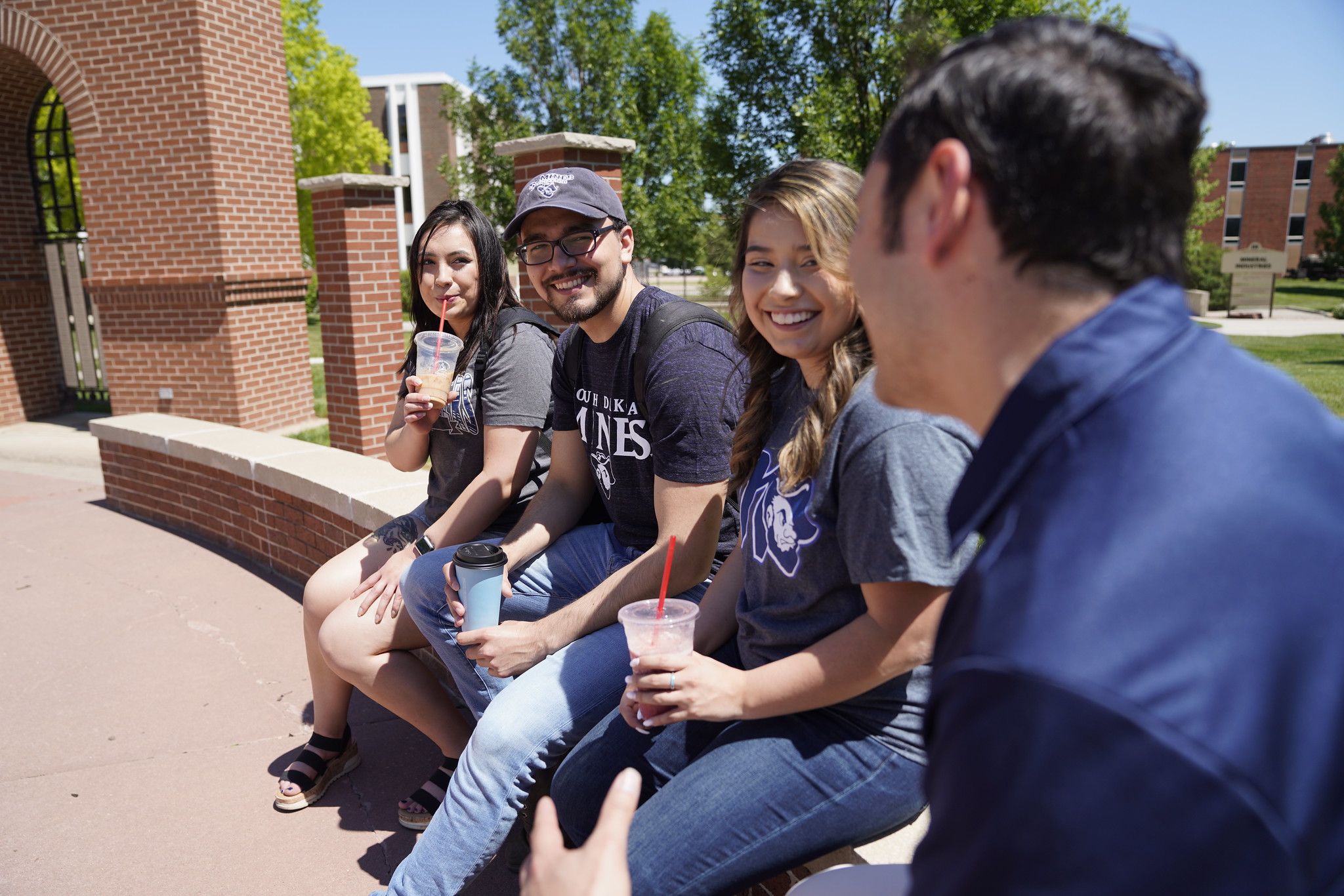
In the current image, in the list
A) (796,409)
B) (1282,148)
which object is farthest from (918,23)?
(1282,148)

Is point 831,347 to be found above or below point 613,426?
above

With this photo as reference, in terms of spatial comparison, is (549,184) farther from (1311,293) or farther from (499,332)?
(1311,293)

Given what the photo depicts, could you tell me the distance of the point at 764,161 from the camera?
19250 mm

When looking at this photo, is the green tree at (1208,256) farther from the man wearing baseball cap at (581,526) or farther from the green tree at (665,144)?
the man wearing baseball cap at (581,526)

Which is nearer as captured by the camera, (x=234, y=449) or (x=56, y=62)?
(x=234, y=449)

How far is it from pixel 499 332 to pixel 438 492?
66 cm

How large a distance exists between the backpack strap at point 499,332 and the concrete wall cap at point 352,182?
179 inches

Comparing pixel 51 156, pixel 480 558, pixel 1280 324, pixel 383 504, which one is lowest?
pixel 1280 324

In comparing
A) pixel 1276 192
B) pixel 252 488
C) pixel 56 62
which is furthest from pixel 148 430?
pixel 1276 192

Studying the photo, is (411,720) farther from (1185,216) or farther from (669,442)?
(1185,216)

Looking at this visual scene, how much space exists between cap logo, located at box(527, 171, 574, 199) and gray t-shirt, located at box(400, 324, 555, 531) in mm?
601

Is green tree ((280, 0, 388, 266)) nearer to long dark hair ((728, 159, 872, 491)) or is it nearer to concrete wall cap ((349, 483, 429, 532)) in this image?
concrete wall cap ((349, 483, 429, 532))

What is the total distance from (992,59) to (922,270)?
0.22 metres

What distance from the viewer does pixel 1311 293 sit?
124ft
